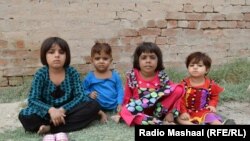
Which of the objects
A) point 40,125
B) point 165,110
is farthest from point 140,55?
point 40,125

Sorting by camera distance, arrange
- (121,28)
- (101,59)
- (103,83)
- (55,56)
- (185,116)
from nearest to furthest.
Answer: (55,56) → (185,116) → (101,59) → (103,83) → (121,28)

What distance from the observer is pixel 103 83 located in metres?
4.82

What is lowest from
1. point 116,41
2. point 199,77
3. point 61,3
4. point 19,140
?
point 19,140

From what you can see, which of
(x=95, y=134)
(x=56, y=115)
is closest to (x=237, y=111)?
(x=95, y=134)

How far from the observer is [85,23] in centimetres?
610

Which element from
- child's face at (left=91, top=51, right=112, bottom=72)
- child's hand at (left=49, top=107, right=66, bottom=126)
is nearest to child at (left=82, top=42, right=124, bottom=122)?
child's face at (left=91, top=51, right=112, bottom=72)

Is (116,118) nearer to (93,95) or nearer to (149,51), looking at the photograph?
(93,95)

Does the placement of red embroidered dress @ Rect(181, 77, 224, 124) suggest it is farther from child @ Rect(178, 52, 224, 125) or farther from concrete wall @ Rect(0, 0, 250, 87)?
concrete wall @ Rect(0, 0, 250, 87)

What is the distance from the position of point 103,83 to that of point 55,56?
2.65 feet

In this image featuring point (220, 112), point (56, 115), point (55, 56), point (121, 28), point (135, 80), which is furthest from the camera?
point (121, 28)

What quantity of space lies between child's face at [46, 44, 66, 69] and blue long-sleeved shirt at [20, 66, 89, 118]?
13 cm

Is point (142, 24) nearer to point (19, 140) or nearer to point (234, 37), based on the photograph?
point (234, 37)

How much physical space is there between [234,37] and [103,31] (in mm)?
2269

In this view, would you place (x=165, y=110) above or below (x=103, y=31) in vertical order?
below
